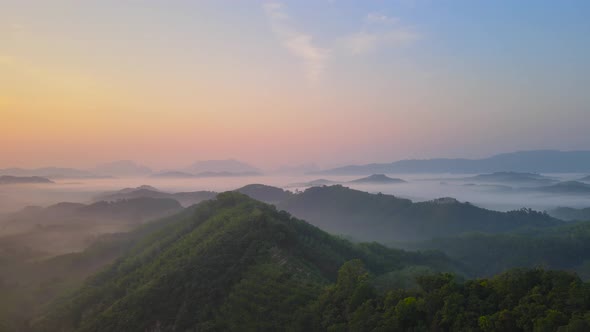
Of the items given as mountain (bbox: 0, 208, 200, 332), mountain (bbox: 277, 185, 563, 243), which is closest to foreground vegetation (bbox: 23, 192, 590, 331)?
mountain (bbox: 0, 208, 200, 332)

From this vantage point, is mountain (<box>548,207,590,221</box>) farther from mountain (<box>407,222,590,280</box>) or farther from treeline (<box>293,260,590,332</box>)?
treeline (<box>293,260,590,332</box>)

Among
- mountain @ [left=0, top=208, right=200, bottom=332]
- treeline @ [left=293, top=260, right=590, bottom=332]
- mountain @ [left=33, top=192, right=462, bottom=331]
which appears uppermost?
treeline @ [left=293, top=260, right=590, bottom=332]

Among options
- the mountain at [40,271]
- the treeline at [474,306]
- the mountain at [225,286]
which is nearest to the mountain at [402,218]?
the mountain at [40,271]

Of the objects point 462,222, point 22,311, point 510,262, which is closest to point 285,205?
point 462,222

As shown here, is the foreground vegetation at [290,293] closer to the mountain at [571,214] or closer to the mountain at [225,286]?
the mountain at [225,286]

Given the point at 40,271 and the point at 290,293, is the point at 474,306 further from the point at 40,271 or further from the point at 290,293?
the point at 40,271

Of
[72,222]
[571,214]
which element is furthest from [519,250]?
[72,222]
